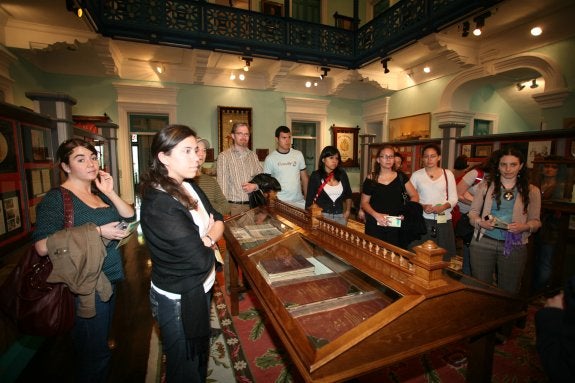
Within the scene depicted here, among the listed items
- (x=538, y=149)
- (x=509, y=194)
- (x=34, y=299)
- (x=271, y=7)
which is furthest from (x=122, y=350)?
(x=271, y=7)

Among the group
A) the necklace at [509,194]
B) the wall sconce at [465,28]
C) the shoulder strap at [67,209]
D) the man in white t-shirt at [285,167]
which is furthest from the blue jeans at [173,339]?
the wall sconce at [465,28]

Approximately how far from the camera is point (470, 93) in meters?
7.27

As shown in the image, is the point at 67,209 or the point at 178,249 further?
the point at 67,209

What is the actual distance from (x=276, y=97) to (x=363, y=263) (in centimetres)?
801

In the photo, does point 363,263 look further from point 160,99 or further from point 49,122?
point 160,99

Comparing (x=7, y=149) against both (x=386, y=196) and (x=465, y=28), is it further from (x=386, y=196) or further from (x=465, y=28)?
(x=465, y=28)

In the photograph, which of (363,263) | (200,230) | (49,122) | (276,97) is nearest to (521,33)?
(276,97)

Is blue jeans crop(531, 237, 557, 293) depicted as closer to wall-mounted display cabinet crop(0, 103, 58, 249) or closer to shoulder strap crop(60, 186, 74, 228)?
shoulder strap crop(60, 186, 74, 228)

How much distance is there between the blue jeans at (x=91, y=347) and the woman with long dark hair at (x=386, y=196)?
226 centimetres

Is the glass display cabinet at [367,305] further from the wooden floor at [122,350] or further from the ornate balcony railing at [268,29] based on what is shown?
the ornate balcony railing at [268,29]

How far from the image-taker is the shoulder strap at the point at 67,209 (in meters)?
1.46

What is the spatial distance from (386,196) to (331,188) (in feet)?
1.86

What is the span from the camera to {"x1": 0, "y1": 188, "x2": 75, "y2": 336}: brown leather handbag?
54.4 inches

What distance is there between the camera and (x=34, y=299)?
4.54 feet
